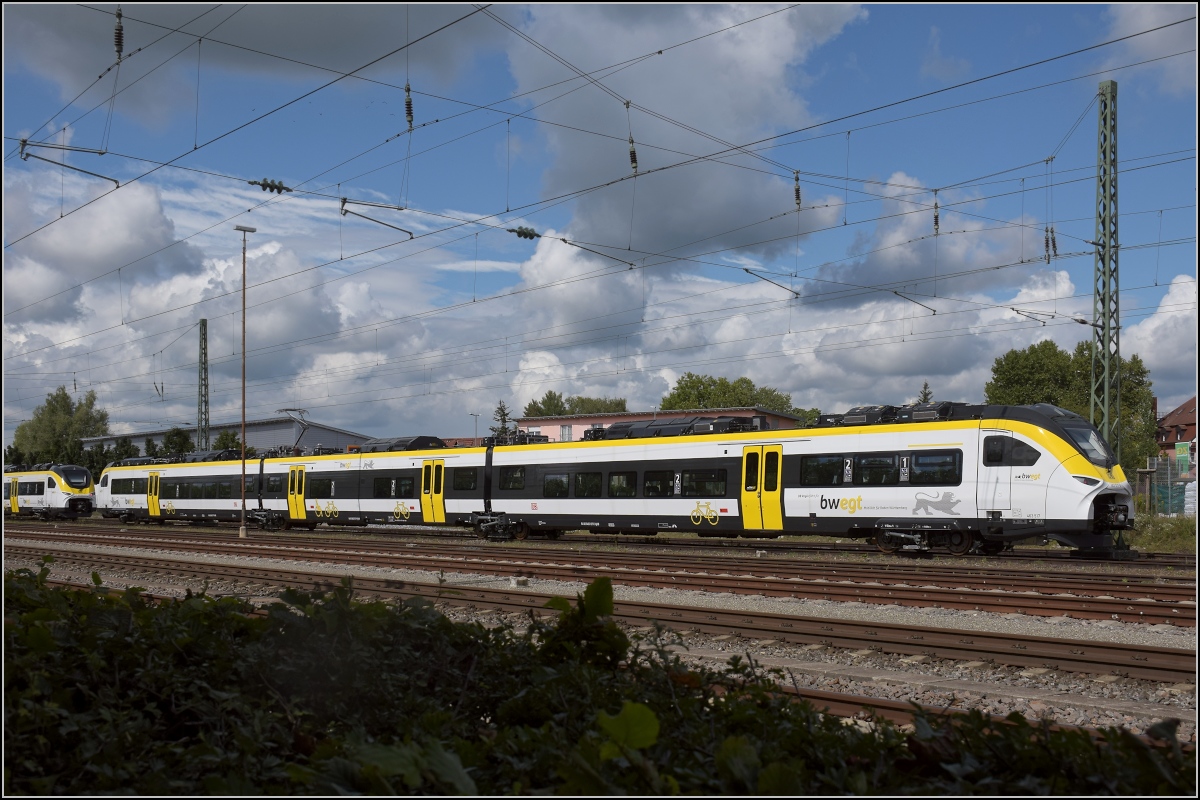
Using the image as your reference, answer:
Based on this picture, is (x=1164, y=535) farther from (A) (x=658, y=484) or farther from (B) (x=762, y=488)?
(A) (x=658, y=484)

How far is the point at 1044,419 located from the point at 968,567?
340 centimetres

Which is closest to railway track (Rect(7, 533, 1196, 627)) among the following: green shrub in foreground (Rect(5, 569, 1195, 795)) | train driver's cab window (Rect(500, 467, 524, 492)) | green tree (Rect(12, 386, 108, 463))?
train driver's cab window (Rect(500, 467, 524, 492))

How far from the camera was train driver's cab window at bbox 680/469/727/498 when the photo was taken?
23.4m

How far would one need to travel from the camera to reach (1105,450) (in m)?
19.0

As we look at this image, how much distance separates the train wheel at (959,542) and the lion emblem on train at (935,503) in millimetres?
589

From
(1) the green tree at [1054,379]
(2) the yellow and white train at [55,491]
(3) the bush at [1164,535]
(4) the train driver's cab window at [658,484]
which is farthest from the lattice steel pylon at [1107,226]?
(1) the green tree at [1054,379]

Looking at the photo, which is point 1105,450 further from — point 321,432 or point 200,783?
point 321,432

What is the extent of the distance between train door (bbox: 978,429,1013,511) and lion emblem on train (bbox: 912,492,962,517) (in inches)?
23.9

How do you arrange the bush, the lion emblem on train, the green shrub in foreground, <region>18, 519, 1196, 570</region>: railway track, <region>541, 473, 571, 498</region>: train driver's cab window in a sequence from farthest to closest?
<region>541, 473, 571, 498</region>: train driver's cab window
the bush
the lion emblem on train
<region>18, 519, 1196, 570</region>: railway track
the green shrub in foreground

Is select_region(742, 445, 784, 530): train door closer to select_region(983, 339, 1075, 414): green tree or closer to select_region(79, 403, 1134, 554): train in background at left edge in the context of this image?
select_region(79, 403, 1134, 554): train in background at left edge

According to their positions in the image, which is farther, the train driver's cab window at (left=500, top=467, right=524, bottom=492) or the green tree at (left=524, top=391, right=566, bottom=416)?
the green tree at (left=524, top=391, right=566, bottom=416)

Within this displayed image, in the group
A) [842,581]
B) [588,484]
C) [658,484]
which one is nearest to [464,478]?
[588,484]

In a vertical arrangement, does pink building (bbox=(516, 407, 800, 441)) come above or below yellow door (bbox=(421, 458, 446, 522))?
above

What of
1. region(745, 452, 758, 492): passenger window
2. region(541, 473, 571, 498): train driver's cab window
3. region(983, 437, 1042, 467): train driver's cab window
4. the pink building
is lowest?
region(541, 473, 571, 498): train driver's cab window
